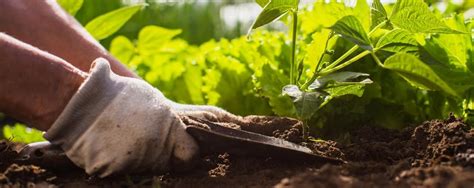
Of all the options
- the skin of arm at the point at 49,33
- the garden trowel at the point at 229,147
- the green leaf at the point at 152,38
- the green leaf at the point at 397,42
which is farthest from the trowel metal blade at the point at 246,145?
the green leaf at the point at 152,38

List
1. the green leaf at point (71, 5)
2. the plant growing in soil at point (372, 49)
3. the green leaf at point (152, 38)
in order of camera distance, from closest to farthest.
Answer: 1. the plant growing in soil at point (372, 49)
2. the green leaf at point (71, 5)
3. the green leaf at point (152, 38)

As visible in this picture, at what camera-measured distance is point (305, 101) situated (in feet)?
5.69

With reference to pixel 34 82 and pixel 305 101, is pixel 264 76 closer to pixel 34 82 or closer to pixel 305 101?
pixel 305 101

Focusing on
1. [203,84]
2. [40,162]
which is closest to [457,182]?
[40,162]

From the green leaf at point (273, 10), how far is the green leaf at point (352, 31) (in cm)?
A: 14

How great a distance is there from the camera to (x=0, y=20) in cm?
231

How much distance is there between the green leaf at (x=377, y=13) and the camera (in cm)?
183

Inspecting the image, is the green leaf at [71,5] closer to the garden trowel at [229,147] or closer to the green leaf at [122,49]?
the green leaf at [122,49]

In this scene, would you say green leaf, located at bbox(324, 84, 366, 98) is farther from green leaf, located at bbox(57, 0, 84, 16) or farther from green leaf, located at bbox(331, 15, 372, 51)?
green leaf, located at bbox(57, 0, 84, 16)

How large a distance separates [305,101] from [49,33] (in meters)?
0.99

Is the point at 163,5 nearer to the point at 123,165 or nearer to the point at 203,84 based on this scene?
the point at 203,84

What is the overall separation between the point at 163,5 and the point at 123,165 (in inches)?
183

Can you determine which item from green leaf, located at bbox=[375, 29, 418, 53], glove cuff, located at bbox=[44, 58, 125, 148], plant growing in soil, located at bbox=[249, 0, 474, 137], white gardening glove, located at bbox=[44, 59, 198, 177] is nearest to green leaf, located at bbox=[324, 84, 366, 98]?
plant growing in soil, located at bbox=[249, 0, 474, 137]

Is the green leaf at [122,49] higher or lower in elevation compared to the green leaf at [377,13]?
lower
